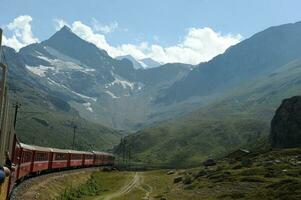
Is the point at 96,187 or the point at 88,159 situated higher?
the point at 88,159

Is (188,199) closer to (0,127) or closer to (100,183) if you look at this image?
(100,183)

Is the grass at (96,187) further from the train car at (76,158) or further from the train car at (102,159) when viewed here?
the train car at (102,159)

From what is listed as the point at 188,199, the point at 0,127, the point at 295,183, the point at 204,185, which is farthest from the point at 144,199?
the point at 0,127

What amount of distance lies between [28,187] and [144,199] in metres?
22.6

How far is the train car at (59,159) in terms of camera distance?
71.0 meters

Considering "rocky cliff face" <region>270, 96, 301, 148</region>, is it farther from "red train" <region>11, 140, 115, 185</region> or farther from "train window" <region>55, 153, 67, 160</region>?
"train window" <region>55, 153, 67, 160</region>

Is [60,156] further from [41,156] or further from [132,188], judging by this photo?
[132,188]

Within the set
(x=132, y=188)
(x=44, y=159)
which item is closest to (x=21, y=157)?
(x=44, y=159)

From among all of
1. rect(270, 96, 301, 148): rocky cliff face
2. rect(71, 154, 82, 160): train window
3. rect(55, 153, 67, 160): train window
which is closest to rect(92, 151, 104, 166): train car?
rect(71, 154, 82, 160): train window

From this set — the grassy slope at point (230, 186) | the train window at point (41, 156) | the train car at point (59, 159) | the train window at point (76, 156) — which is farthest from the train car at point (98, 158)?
the train window at point (41, 156)

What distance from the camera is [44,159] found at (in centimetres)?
6425

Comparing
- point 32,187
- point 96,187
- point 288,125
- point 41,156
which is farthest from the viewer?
point 288,125

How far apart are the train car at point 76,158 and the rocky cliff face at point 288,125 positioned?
68.1 m

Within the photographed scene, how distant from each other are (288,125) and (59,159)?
92.9m
